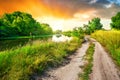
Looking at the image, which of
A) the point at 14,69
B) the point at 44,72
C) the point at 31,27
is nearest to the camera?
the point at 14,69

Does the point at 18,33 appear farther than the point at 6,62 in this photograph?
Yes

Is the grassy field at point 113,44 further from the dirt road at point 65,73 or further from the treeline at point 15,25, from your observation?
the treeline at point 15,25

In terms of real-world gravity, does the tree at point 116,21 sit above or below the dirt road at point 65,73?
above

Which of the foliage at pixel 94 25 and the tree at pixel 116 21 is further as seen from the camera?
the foliage at pixel 94 25

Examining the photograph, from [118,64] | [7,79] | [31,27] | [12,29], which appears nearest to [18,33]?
[12,29]

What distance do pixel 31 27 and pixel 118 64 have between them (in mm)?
78403

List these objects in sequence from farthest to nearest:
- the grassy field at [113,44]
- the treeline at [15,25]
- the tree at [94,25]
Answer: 1. the tree at [94,25]
2. the treeline at [15,25]
3. the grassy field at [113,44]

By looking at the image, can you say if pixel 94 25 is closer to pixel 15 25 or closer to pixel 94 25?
pixel 94 25

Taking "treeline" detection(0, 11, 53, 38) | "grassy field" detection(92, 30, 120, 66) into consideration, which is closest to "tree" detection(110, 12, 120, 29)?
"treeline" detection(0, 11, 53, 38)

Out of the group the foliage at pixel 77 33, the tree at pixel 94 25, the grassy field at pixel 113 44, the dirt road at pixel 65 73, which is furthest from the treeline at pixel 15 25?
the dirt road at pixel 65 73

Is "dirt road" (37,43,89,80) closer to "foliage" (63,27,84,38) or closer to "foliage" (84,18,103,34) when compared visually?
"foliage" (63,27,84,38)

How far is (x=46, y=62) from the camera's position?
13.4m

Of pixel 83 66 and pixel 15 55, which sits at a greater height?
pixel 15 55

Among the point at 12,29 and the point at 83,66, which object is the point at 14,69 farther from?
the point at 12,29
